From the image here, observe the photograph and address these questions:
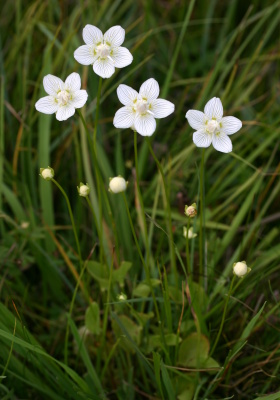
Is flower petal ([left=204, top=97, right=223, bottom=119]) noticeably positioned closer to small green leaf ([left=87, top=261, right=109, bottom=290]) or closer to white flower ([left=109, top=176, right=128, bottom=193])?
white flower ([left=109, top=176, right=128, bottom=193])

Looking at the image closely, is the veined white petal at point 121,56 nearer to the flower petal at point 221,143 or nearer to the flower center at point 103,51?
the flower center at point 103,51

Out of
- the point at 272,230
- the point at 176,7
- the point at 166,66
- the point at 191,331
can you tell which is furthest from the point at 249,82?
the point at 191,331

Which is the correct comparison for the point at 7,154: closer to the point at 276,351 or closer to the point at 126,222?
the point at 126,222

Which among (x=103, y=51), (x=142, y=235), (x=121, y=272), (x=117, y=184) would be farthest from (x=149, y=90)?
(x=142, y=235)

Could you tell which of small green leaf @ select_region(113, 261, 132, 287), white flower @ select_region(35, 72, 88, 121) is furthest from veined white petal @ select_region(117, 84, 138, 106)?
small green leaf @ select_region(113, 261, 132, 287)

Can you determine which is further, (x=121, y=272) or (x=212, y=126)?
(x=121, y=272)

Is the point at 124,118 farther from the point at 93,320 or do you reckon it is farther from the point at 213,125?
the point at 93,320
